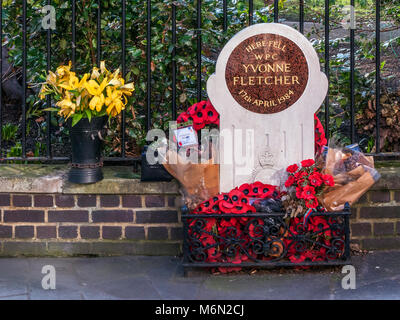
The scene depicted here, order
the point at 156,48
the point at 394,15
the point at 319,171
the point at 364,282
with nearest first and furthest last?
1. the point at 364,282
2. the point at 319,171
3. the point at 156,48
4. the point at 394,15

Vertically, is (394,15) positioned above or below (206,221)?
above

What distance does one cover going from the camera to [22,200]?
446 centimetres

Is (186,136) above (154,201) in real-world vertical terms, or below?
above

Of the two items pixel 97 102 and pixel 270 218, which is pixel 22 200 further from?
pixel 270 218

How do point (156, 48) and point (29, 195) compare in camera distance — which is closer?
point (29, 195)

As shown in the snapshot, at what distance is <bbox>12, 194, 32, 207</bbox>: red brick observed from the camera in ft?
14.6

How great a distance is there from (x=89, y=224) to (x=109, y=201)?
0.22m

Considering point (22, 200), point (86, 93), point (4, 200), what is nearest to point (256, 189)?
point (86, 93)

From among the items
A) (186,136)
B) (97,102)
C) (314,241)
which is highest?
(97,102)

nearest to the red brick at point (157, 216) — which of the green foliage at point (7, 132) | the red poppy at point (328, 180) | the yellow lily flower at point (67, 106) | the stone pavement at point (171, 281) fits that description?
the stone pavement at point (171, 281)
